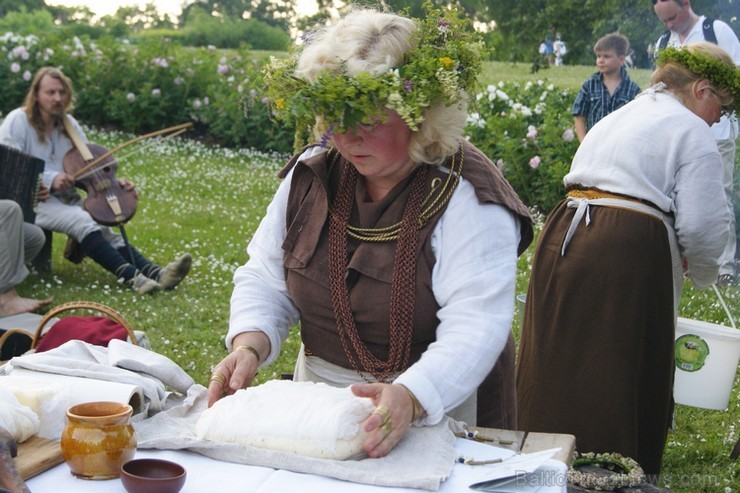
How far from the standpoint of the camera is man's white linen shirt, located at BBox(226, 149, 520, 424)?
219 centimetres

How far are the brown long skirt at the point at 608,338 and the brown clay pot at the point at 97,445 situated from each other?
2218mm

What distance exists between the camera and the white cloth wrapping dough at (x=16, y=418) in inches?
76.6

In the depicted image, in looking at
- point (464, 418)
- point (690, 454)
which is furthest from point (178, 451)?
point (690, 454)

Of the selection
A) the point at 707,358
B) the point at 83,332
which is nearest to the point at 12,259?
the point at 83,332

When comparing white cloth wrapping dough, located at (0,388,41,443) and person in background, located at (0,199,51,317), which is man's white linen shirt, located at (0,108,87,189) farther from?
white cloth wrapping dough, located at (0,388,41,443)

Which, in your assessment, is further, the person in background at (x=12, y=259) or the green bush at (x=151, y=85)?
the green bush at (x=151, y=85)

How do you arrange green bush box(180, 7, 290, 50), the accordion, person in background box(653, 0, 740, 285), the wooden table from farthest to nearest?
green bush box(180, 7, 290, 50) < person in background box(653, 0, 740, 285) < the accordion < the wooden table

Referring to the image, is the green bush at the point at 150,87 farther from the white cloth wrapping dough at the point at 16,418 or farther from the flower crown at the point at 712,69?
the white cloth wrapping dough at the point at 16,418

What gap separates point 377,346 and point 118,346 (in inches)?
27.1

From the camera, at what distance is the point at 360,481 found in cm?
190

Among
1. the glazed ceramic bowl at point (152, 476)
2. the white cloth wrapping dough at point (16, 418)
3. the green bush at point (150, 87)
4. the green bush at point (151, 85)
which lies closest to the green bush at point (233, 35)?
the green bush at point (151, 85)

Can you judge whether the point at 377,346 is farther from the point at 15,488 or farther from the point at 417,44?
the point at 15,488

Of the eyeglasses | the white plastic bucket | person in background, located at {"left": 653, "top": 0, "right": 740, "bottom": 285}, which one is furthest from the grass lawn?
the eyeglasses

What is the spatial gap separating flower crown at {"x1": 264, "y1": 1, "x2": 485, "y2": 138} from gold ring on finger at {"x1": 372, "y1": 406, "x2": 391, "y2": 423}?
2.25 ft
